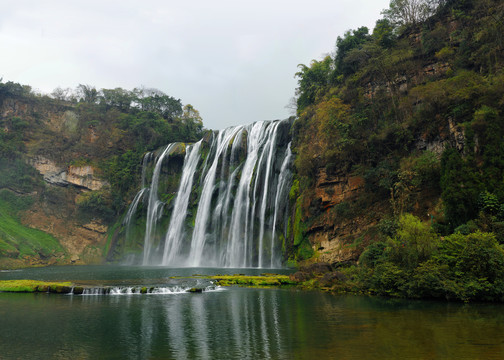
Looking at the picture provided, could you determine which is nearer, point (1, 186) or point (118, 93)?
point (1, 186)

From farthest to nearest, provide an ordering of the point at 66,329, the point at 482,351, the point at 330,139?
the point at 330,139, the point at 66,329, the point at 482,351

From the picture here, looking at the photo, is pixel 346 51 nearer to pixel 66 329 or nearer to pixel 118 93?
pixel 66 329

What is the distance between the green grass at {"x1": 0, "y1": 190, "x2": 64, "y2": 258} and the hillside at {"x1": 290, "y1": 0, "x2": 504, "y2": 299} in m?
36.8

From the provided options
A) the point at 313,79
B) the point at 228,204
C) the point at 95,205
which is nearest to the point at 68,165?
the point at 95,205

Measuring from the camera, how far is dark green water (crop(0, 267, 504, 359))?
8781 mm

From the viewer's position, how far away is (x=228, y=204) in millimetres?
44875

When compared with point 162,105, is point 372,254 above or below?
below

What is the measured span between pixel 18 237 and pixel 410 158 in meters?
51.4

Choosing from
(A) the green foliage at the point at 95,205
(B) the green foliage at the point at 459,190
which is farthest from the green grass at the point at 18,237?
(B) the green foliage at the point at 459,190

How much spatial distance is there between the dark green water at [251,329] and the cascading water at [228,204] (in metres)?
23.0

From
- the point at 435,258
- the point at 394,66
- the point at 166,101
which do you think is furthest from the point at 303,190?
the point at 166,101

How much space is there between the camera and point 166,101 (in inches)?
3054

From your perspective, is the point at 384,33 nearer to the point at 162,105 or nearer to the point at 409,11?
the point at 409,11

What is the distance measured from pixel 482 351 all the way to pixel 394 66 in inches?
1259
